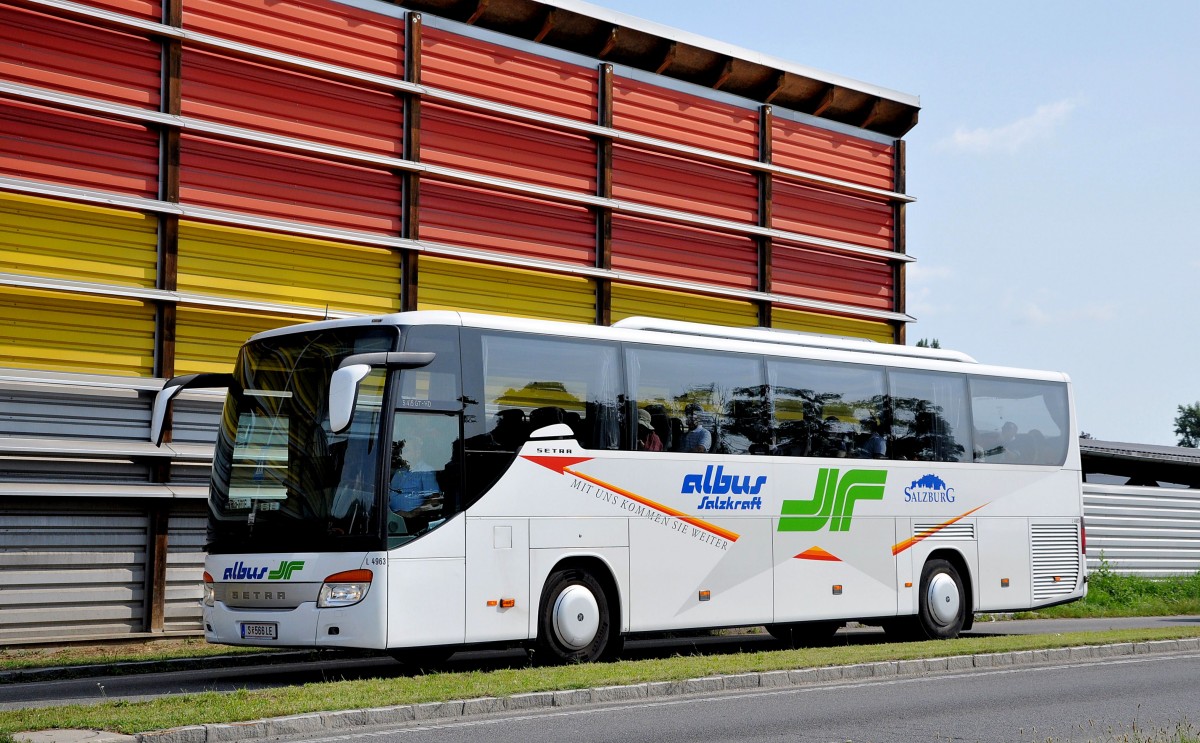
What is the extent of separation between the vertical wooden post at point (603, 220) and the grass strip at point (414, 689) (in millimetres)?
8542

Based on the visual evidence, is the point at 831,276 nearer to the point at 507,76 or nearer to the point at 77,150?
the point at 507,76

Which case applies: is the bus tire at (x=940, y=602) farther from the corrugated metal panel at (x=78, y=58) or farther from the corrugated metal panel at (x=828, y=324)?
the corrugated metal panel at (x=78, y=58)

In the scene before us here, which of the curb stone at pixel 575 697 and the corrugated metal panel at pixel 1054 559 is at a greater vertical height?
the corrugated metal panel at pixel 1054 559

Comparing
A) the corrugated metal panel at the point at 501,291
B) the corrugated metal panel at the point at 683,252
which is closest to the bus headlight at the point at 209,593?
the corrugated metal panel at the point at 501,291

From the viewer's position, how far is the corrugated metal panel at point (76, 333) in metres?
17.0

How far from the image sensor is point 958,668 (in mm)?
14141

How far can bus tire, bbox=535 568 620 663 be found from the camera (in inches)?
553

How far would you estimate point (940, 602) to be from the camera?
18.4 meters

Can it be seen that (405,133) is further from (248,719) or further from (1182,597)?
(1182,597)

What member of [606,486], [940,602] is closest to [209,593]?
[606,486]

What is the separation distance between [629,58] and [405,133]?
4.72m

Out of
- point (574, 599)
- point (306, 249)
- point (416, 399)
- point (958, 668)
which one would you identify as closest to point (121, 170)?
point (306, 249)

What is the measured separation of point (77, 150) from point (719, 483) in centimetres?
891

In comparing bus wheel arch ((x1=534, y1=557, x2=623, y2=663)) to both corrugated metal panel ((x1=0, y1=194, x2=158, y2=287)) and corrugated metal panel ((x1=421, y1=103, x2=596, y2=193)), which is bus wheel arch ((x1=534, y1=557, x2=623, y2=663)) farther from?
corrugated metal panel ((x1=421, y1=103, x2=596, y2=193))
